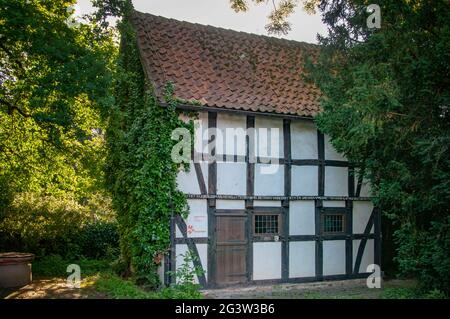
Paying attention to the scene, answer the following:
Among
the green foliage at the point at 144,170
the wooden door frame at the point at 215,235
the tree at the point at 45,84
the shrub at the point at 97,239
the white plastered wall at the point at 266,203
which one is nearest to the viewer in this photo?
the tree at the point at 45,84

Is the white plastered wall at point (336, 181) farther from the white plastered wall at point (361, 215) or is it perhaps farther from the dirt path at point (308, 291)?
the dirt path at point (308, 291)

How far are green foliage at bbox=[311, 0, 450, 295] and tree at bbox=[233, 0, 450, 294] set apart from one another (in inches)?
0.7

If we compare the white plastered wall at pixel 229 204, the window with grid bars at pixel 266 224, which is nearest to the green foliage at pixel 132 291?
the white plastered wall at pixel 229 204

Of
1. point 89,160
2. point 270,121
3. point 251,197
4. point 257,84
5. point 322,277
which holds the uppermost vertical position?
point 257,84

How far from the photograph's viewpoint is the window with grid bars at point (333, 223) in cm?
1383

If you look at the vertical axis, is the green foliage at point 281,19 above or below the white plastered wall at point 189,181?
above

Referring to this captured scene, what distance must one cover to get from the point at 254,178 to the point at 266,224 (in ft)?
4.35

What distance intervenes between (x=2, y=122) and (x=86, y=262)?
17.7 feet

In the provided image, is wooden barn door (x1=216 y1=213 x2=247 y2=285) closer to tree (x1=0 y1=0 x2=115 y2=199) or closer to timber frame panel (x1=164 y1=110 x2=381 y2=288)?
timber frame panel (x1=164 y1=110 x2=381 y2=288)

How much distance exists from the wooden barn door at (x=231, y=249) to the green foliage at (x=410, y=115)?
12.7 ft

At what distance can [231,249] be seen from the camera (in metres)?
12.5

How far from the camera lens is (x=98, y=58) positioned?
11594mm
